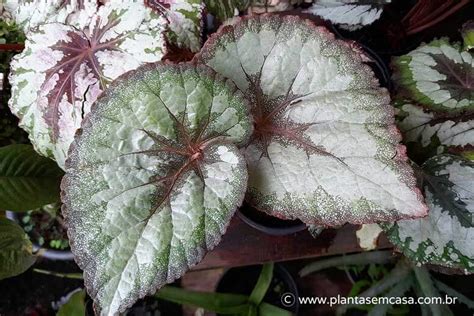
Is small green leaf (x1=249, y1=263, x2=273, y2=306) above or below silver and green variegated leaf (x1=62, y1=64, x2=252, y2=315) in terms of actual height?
below

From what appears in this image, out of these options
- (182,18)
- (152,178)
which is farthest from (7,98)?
(152,178)

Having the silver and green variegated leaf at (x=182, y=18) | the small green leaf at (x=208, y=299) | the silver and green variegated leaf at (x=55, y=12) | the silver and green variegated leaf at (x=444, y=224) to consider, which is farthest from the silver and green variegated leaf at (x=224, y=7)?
the small green leaf at (x=208, y=299)

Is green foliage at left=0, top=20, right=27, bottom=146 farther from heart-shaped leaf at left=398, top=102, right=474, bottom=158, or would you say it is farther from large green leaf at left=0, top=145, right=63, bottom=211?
heart-shaped leaf at left=398, top=102, right=474, bottom=158

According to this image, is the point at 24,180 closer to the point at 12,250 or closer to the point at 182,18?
the point at 12,250

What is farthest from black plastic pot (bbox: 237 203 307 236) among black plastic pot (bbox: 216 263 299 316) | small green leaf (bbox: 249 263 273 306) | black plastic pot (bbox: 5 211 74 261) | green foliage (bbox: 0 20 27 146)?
green foliage (bbox: 0 20 27 146)

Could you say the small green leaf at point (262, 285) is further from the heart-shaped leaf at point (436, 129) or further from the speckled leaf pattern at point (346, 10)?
the speckled leaf pattern at point (346, 10)

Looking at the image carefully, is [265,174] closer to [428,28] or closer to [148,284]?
[148,284]

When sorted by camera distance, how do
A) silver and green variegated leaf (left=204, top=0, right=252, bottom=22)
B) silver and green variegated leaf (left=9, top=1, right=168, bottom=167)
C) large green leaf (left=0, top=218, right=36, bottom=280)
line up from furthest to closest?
large green leaf (left=0, top=218, right=36, bottom=280) < silver and green variegated leaf (left=204, top=0, right=252, bottom=22) < silver and green variegated leaf (left=9, top=1, right=168, bottom=167)
